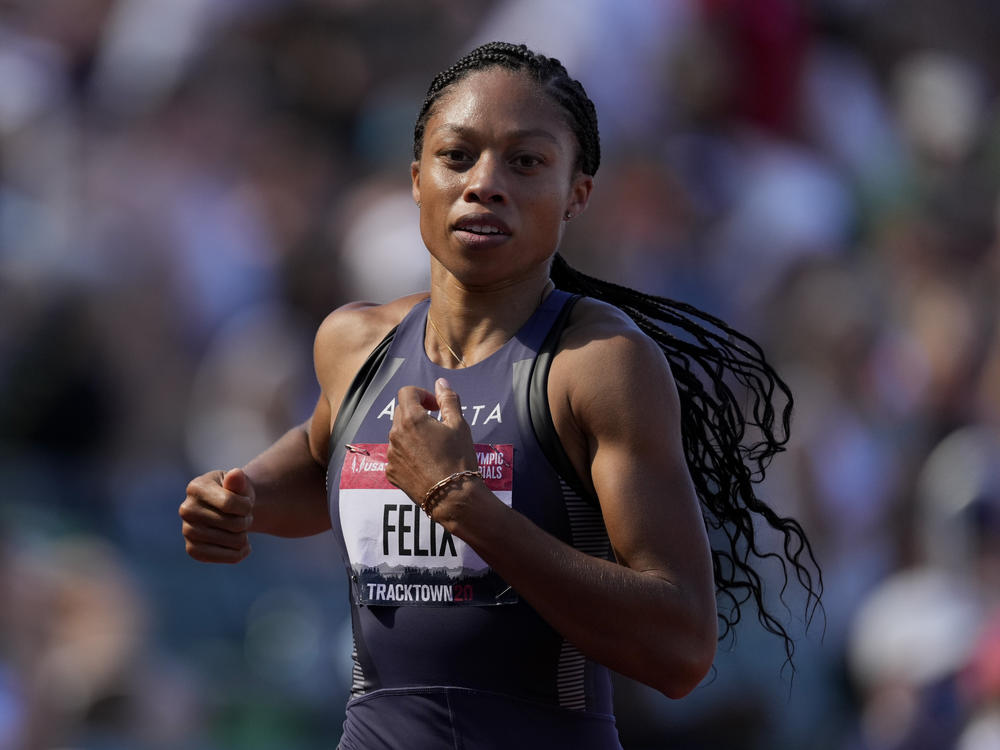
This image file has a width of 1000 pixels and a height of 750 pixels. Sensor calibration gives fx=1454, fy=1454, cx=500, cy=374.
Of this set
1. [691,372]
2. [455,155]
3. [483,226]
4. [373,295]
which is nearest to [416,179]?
[455,155]

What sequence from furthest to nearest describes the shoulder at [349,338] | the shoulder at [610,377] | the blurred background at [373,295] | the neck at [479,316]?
the blurred background at [373,295] < the shoulder at [349,338] < the neck at [479,316] < the shoulder at [610,377]

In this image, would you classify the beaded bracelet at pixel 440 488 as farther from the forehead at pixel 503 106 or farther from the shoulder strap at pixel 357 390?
the forehead at pixel 503 106

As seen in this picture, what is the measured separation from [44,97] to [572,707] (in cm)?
638

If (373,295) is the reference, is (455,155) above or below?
below

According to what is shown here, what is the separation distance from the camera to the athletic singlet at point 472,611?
8.79 ft

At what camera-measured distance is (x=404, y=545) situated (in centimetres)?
275

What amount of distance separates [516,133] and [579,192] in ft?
0.76

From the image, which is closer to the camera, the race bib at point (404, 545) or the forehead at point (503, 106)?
the race bib at point (404, 545)

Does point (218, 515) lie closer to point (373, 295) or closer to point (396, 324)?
point (396, 324)

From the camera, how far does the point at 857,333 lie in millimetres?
8078

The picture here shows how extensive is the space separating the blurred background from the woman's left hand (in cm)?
380

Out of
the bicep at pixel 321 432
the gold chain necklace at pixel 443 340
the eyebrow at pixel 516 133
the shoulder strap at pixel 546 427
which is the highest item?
the eyebrow at pixel 516 133

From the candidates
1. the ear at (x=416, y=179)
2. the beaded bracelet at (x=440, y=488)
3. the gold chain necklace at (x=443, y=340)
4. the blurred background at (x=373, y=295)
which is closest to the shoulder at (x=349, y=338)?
the gold chain necklace at (x=443, y=340)

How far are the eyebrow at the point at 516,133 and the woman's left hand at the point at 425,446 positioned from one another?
0.54 m
